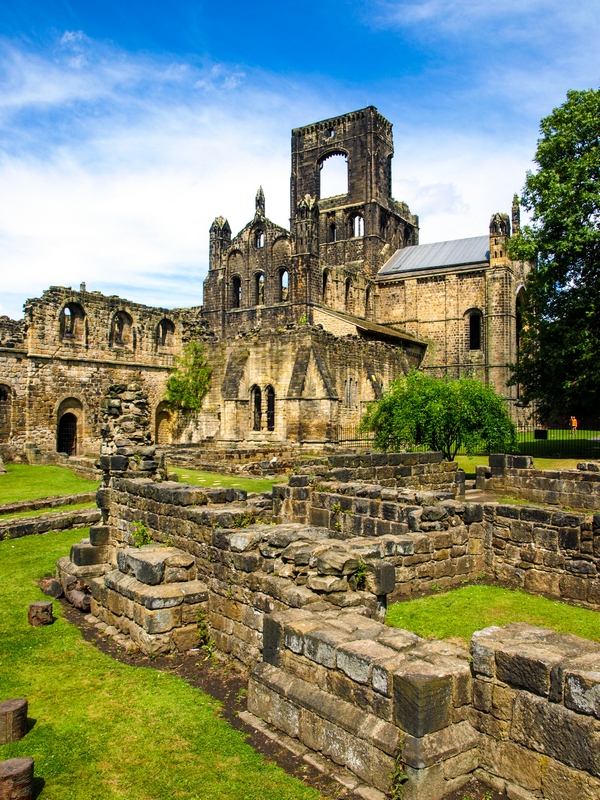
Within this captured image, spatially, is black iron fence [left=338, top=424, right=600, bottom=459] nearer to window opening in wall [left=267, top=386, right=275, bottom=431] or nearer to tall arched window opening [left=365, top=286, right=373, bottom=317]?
window opening in wall [left=267, top=386, right=275, bottom=431]

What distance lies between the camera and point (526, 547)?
998 cm

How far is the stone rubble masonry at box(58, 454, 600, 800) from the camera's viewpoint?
4.25m

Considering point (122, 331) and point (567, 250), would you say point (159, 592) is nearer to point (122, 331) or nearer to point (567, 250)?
point (567, 250)

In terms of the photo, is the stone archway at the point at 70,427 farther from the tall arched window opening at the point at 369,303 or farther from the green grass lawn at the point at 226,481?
the tall arched window opening at the point at 369,303

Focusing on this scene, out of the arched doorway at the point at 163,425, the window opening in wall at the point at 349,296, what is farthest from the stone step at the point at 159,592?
the window opening in wall at the point at 349,296

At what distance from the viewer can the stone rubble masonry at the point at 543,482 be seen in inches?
593

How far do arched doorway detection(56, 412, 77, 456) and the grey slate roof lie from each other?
95.0ft

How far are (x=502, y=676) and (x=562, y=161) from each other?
2793cm

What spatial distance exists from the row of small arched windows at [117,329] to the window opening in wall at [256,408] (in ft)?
18.9

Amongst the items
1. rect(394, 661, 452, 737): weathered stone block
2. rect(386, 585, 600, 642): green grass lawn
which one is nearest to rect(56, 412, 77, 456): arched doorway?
rect(386, 585, 600, 642): green grass lawn

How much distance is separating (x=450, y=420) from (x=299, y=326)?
1241cm

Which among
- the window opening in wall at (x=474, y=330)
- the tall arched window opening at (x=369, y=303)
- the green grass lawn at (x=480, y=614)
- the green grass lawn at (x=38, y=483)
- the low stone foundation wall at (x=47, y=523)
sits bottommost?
the green grass lawn at (x=480, y=614)

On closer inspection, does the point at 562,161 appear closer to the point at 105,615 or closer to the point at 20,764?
the point at 105,615

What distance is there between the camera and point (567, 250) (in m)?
27.2
